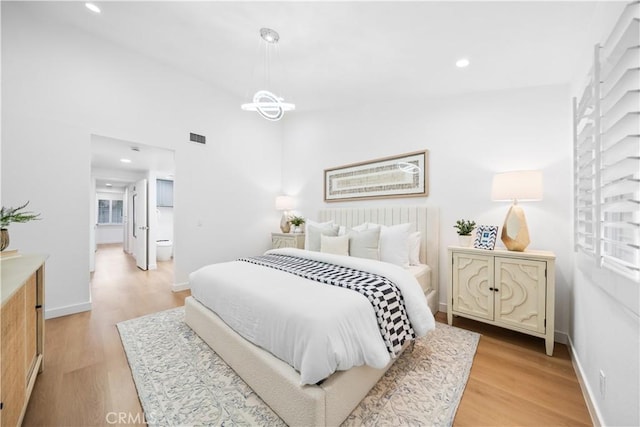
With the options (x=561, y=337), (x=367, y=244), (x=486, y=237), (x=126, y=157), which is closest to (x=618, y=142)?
(x=486, y=237)

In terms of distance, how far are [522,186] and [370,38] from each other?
6.47 ft

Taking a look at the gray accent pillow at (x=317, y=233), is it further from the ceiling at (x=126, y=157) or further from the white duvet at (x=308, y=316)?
the ceiling at (x=126, y=157)

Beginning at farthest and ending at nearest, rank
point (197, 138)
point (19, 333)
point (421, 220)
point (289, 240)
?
point (289, 240) → point (197, 138) → point (421, 220) → point (19, 333)

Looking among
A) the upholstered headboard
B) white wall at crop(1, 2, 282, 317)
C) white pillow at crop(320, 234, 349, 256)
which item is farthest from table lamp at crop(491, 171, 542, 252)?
white wall at crop(1, 2, 282, 317)

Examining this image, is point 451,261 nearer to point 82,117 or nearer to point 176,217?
point 176,217

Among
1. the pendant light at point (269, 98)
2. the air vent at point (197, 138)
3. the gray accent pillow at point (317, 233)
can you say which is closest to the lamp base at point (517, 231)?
the gray accent pillow at point (317, 233)

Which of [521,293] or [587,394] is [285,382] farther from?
[521,293]

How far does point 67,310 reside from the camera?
2.66 metres

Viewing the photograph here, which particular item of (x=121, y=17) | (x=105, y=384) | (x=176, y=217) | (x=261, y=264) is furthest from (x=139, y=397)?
(x=121, y=17)

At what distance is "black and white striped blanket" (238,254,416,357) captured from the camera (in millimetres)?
1547

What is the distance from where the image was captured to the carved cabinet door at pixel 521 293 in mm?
2045

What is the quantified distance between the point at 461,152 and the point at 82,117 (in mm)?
4371

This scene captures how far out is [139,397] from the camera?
1499 mm

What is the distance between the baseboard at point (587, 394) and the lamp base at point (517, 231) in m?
0.89
